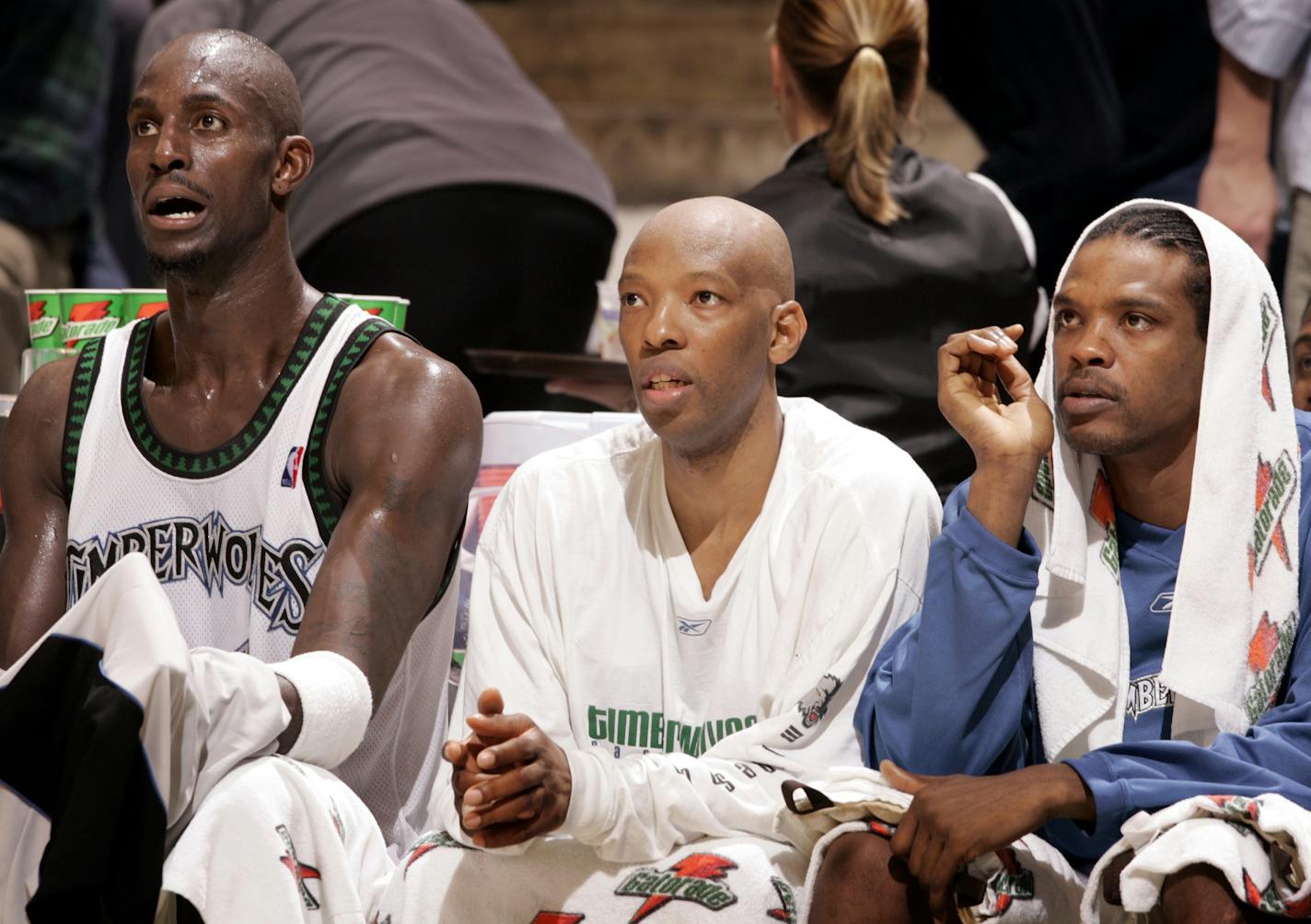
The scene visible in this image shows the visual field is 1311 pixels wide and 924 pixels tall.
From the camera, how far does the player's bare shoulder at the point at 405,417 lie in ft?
10.3

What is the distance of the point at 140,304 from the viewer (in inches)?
153

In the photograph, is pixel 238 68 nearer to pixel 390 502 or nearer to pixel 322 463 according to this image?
pixel 322 463

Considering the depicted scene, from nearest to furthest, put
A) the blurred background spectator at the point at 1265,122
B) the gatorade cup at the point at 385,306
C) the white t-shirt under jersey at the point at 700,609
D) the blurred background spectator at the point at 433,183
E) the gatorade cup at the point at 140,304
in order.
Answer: the white t-shirt under jersey at the point at 700,609
the gatorade cup at the point at 385,306
the gatorade cup at the point at 140,304
the blurred background spectator at the point at 1265,122
the blurred background spectator at the point at 433,183

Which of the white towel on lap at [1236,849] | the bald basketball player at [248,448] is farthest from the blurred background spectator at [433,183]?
the white towel on lap at [1236,849]

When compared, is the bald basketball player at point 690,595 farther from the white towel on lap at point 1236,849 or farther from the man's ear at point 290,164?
the man's ear at point 290,164

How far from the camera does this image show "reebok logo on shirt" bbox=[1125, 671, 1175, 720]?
2854 mm

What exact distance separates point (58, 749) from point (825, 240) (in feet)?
7.33

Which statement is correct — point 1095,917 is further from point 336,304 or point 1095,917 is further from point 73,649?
point 336,304

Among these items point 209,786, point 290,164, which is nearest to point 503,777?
point 209,786

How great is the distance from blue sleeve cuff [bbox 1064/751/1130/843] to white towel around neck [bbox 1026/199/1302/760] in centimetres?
21

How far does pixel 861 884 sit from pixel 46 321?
220 cm

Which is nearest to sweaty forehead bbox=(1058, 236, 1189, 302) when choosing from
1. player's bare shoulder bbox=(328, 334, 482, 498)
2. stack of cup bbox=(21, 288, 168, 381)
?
player's bare shoulder bbox=(328, 334, 482, 498)

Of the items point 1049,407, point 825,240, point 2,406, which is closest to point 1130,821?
point 1049,407

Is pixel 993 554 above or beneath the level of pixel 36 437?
beneath
